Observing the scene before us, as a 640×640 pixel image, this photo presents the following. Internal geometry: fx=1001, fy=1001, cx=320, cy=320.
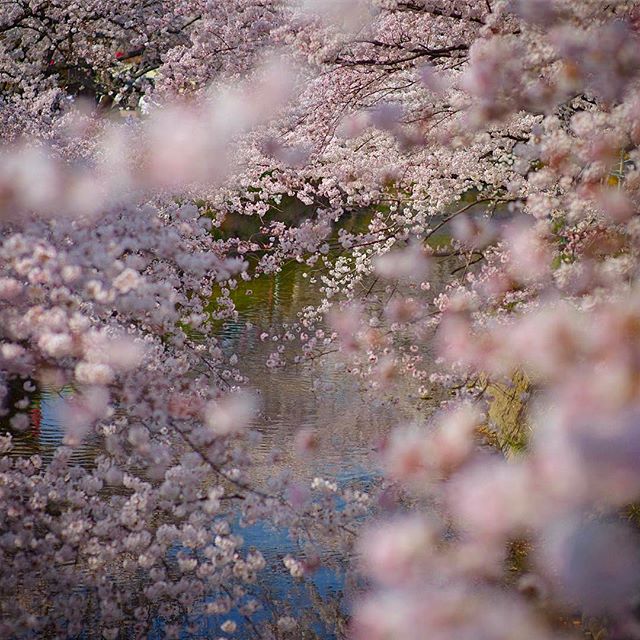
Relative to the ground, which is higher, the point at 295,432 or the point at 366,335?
the point at 366,335

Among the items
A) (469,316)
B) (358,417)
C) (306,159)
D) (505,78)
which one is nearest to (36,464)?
(505,78)

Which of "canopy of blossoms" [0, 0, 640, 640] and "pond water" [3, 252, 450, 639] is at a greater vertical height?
"canopy of blossoms" [0, 0, 640, 640]

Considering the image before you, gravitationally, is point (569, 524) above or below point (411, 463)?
above

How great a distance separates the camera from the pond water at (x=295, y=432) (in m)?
5.25

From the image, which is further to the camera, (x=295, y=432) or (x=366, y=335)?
(x=295, y=432)

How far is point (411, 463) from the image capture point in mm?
2504

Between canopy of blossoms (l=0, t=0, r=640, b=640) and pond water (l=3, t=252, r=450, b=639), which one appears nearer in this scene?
canopy of blossoms (l=0, t=0, r=640, b=640)

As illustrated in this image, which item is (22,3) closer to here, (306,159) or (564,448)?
(306,159)

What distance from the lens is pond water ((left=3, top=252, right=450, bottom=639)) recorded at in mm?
5250

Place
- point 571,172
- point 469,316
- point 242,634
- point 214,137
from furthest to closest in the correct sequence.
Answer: point 469,316, point 214,137, point 242,634, point 571,172

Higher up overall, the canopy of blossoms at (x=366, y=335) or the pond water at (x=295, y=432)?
the canopy of blossoms at (x=366, y=335)

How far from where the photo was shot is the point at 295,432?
8.46 m

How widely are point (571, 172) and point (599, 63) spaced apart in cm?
54

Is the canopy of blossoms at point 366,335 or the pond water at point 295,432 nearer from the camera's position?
the canopy of blossoms at point 366,335
